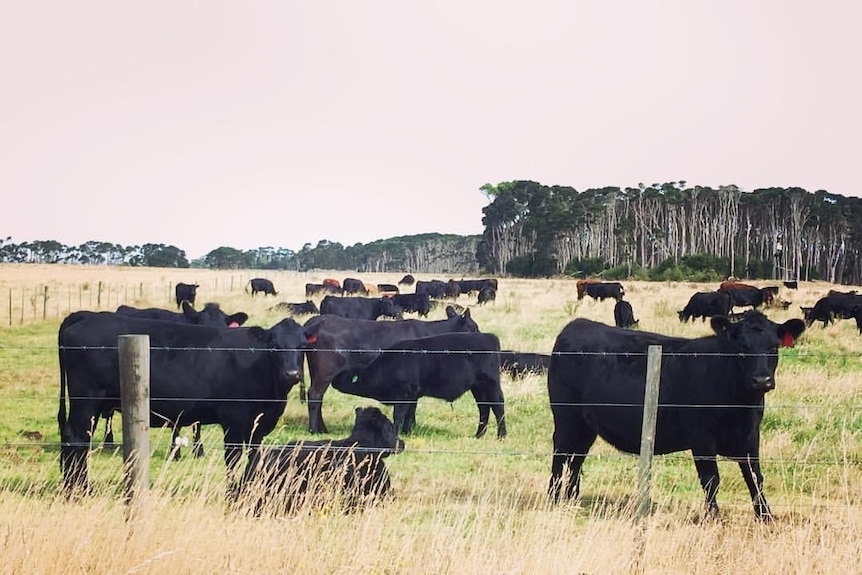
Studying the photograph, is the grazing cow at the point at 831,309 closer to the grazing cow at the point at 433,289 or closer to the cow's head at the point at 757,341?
the grazing cow at the point at 433,289

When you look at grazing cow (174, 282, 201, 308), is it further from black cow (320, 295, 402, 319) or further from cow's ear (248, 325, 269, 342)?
cow's ear (248, 325, 269, 342)

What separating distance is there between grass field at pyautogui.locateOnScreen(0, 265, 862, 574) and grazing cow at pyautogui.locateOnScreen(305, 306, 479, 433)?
1.51 ft

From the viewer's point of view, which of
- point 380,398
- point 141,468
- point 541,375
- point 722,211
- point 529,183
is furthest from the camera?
point 529,183

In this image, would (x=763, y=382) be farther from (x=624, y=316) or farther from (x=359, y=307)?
(x=359, y=307)

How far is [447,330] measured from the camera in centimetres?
1591

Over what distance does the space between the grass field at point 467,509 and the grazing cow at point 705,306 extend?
483 inches

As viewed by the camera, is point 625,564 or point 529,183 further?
point 529,183

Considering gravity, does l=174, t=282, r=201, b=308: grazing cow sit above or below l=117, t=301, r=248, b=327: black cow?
below

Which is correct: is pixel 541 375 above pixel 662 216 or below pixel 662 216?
below

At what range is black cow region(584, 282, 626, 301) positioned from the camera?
41.8 m

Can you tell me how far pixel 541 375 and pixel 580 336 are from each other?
7.10 meters

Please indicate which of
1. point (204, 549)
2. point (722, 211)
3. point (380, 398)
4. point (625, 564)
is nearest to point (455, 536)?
point (625, 564)

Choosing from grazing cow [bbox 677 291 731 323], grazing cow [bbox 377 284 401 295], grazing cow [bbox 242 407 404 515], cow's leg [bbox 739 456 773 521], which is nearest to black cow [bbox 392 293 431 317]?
grazing cow [bbox 677 291 731 323]

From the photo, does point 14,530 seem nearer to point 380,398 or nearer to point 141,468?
point 141,468
